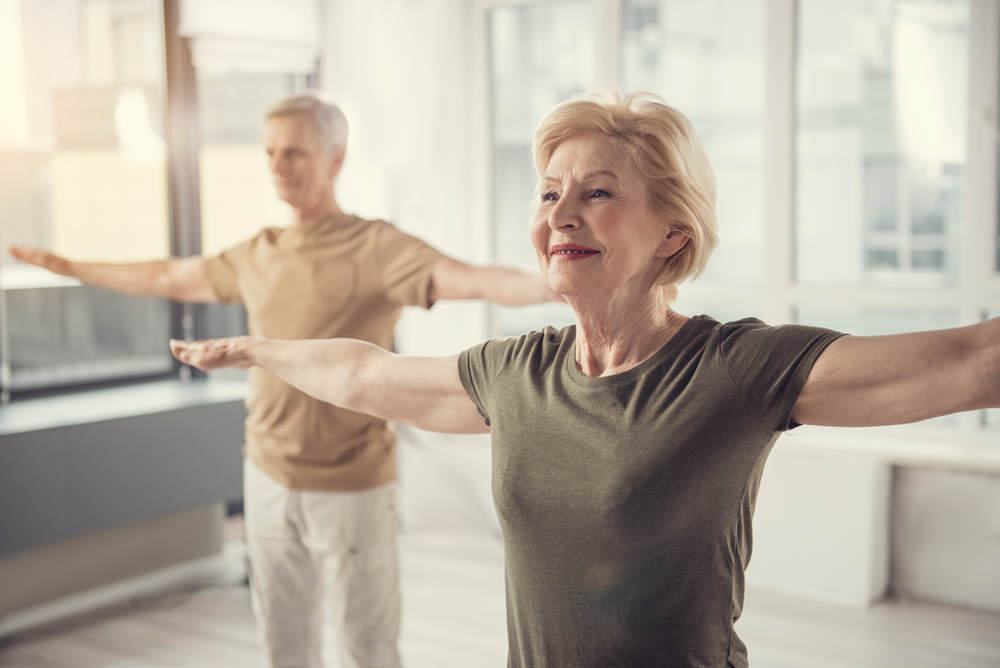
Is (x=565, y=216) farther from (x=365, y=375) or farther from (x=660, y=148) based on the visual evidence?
(x=365, y=375)

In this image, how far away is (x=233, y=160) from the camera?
16.2 feet

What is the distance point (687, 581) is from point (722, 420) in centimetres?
19

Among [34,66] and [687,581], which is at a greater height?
[34,66]

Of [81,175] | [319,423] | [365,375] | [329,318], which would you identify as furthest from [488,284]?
[81,175]

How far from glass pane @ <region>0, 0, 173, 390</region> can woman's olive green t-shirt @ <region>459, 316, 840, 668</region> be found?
11.6 feet

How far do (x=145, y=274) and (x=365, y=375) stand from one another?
4.21 feet

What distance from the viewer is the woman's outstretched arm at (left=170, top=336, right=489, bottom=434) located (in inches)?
52.8

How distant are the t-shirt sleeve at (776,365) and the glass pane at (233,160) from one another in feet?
13.5

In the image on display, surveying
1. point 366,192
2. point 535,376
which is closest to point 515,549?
point 535,376

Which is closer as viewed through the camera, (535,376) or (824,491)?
(535,376)

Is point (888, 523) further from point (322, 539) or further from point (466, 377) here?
point (466, 377)

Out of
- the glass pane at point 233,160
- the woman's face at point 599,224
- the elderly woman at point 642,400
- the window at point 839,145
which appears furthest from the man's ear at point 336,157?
the glass pane at point 233,160

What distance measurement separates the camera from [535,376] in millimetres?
1219

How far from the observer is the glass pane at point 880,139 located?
3.97m
